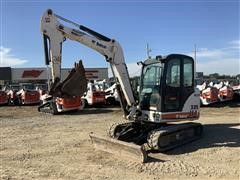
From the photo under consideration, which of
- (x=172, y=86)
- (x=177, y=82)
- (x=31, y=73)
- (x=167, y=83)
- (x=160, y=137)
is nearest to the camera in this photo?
(x=160, y=137)

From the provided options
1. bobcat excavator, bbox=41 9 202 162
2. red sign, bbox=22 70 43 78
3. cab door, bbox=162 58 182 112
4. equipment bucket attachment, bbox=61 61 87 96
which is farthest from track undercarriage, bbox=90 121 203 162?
red sign, bbox=22 70 43 78

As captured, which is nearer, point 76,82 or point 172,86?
point 76,82

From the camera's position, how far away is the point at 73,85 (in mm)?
11047

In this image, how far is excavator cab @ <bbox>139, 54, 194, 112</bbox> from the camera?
456 inches

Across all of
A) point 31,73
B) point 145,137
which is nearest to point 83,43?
point 145,137

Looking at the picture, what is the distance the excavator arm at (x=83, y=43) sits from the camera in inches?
424

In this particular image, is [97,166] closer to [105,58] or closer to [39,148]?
[39,148]

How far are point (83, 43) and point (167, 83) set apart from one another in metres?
2.70

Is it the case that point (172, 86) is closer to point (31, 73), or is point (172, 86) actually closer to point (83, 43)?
point (83, 43)

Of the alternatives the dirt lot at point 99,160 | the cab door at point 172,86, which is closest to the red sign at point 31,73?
the dirt lot at point 99,160

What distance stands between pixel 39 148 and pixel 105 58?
3317 millimetres

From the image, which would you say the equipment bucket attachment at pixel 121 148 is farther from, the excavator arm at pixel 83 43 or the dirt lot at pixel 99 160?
the excavator arm at pixel 83 43

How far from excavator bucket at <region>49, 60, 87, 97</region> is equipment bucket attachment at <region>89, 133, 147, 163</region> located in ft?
4.76

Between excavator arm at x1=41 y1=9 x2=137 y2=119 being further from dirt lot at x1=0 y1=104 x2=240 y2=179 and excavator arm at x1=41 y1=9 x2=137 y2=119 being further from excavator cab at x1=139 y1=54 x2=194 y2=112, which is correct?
dirt lot at x1=0 y1=104 x2=240 y2=179
